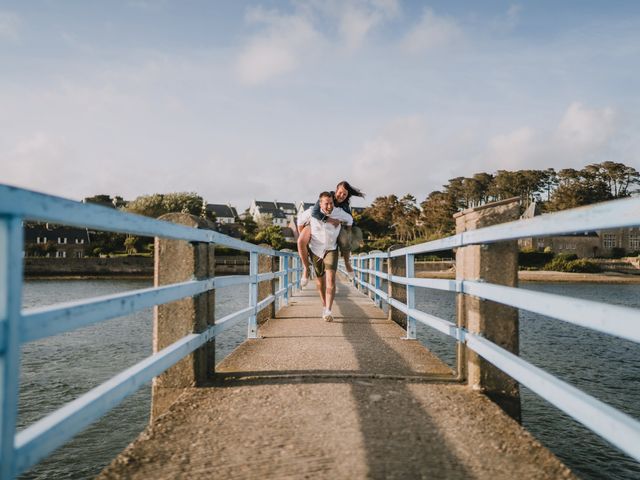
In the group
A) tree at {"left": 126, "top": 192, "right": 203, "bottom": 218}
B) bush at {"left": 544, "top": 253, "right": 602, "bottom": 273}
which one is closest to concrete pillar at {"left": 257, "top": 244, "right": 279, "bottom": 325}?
bush at {"left": 544, "top": 253, "right": 602, "bottom": 273}

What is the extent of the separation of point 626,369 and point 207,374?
10854 millimetres

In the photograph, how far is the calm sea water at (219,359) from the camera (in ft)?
19.9

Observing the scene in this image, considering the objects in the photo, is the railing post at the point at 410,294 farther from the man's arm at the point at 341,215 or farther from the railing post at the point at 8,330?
the railing post at the point at 8,330

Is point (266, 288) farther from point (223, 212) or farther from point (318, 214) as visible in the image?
point (223, 212)

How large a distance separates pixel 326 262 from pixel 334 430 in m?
4.51

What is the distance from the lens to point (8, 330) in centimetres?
160

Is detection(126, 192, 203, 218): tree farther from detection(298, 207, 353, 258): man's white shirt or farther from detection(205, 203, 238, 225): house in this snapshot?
detection(298, 207, 353, 258): man's white shirt

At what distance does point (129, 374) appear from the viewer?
98.4 inches

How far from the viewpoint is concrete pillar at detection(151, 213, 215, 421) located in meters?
3.59

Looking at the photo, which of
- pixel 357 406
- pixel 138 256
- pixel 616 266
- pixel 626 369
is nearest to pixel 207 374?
pixel 357 406

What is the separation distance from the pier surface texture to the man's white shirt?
9.36ft

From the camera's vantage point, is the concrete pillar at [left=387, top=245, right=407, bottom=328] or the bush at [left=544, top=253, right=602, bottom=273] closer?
the concrete pillar at [left=387, top=245, right=407, bottom=328]

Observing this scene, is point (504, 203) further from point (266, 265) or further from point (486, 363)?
point (266, 265)

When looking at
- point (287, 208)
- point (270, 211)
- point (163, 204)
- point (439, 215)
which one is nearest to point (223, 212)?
point (270, 211)
